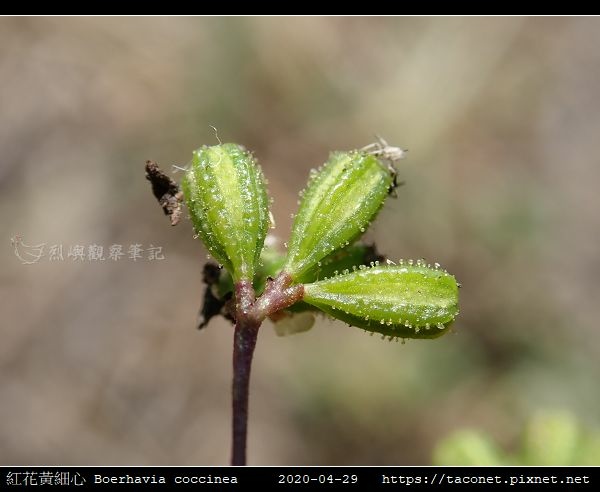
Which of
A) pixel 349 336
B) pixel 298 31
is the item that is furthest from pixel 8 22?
pixel 349 336

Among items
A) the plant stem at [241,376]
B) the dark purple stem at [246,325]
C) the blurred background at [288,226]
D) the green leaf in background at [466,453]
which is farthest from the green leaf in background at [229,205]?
the blurred background at [288,226]

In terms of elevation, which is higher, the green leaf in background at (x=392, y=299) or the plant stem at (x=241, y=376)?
the green leaf in background at (x=392, y=299)

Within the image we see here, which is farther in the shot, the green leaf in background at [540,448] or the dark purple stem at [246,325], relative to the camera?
the green leaf in background at [540,448]

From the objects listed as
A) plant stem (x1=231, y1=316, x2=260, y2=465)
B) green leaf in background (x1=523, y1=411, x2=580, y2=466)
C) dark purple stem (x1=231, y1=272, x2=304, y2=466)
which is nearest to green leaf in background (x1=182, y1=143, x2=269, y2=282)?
dark purple stem (x1=231, y1=272, x2=304, y2=466)

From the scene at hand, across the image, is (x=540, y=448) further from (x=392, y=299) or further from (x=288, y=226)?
(x=288, y=226)

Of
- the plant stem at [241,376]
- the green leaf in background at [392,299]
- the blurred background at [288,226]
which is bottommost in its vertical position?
the plant stem at [241,376]

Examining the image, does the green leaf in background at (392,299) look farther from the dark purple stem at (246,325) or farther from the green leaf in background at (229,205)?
the green leaf in background at (229,205)

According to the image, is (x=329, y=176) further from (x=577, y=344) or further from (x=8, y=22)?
(x=8, y=22)
